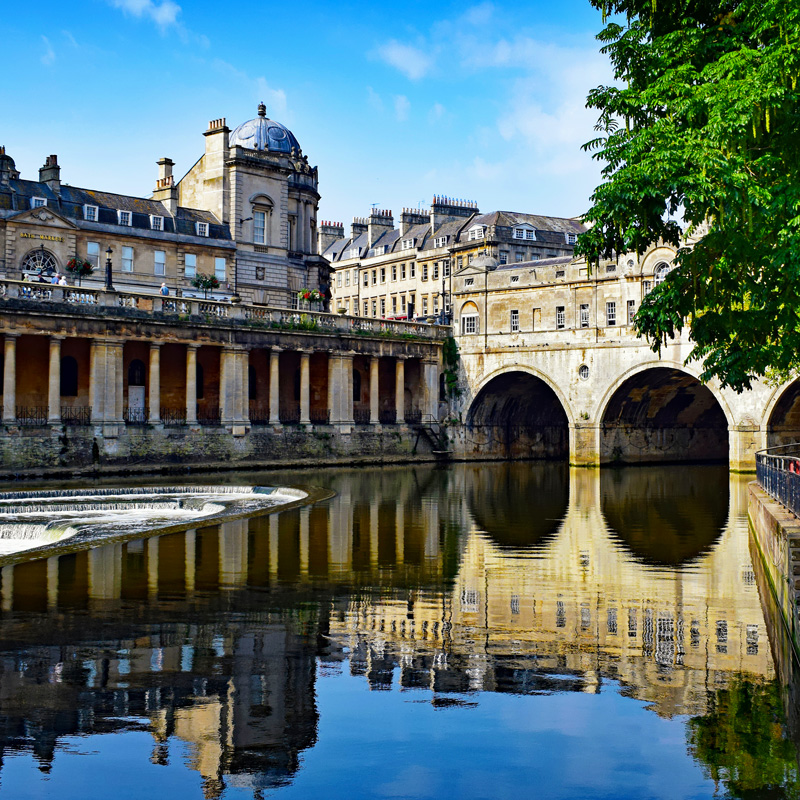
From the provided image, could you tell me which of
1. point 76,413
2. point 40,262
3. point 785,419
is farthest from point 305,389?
point 785,419

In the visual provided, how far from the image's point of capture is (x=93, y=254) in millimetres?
52812

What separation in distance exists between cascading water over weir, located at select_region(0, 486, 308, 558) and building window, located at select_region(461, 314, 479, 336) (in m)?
24.7

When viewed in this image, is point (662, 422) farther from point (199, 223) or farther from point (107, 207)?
point (107, 207)

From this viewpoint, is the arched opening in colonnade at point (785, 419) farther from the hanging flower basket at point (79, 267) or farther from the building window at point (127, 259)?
the building window at point (127, 259)

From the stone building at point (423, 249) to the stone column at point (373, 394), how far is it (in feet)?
60.3

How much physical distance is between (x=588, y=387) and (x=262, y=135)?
27.1 metres

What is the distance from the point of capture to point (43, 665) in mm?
11445

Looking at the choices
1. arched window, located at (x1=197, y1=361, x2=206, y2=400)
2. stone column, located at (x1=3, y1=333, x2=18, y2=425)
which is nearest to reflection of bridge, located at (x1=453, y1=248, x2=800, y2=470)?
arched window, located at (x1=197, y1=361, x2=206, y2=400)

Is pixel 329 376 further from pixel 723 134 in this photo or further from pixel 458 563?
pixel 723 134

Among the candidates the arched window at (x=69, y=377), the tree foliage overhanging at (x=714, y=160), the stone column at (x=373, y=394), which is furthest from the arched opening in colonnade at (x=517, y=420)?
the tree foliage overhanging at (x=714, y=160)

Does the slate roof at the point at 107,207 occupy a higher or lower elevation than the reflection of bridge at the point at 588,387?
higher

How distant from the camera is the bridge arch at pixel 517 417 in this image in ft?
180

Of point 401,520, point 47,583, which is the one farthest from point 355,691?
point 401,520

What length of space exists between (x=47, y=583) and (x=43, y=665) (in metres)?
5.50
